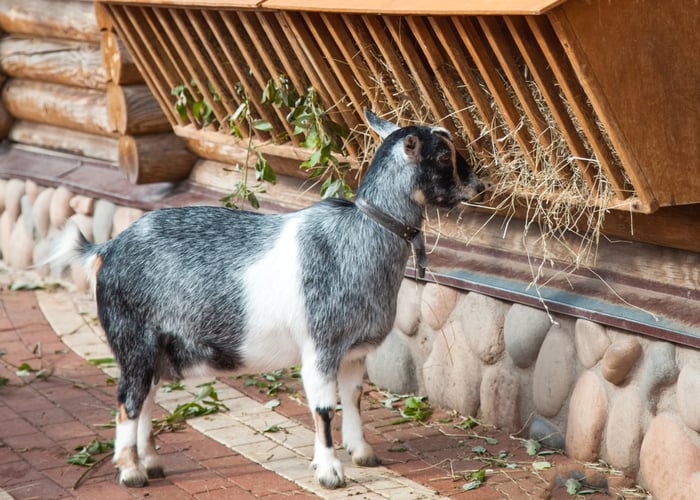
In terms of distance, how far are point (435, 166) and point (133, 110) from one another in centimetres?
320

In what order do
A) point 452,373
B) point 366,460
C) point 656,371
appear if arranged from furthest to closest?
point 452,373
point 366,460
point 656,371

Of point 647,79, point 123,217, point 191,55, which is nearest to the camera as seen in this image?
point 647,79

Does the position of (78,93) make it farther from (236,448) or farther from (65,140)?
(236,448)

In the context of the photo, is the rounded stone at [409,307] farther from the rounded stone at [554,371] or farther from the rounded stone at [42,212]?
the rounded stone at [42,212]

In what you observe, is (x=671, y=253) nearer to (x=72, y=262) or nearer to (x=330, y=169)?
(x=330, y=169)

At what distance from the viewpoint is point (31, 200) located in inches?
337

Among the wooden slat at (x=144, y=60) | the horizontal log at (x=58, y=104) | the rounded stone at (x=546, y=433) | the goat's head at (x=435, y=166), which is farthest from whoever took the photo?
the horizontal log at (x=58, y=104)

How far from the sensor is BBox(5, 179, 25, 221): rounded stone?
8.68 meters

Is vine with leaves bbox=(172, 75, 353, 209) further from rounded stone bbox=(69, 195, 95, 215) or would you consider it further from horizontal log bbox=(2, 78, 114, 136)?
rounded stone bbox=(69, 195, 95, 215)

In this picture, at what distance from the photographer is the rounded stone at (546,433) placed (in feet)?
16.6

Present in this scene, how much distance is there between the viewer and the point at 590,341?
4.82 meters

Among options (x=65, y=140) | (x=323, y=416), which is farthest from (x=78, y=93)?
(x=323, y=416)

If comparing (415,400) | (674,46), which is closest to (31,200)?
(415,400)

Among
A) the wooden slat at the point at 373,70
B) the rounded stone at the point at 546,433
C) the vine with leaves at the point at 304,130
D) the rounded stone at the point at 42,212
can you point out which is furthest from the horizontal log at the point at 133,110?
the rounded stone at the point at 546,433
